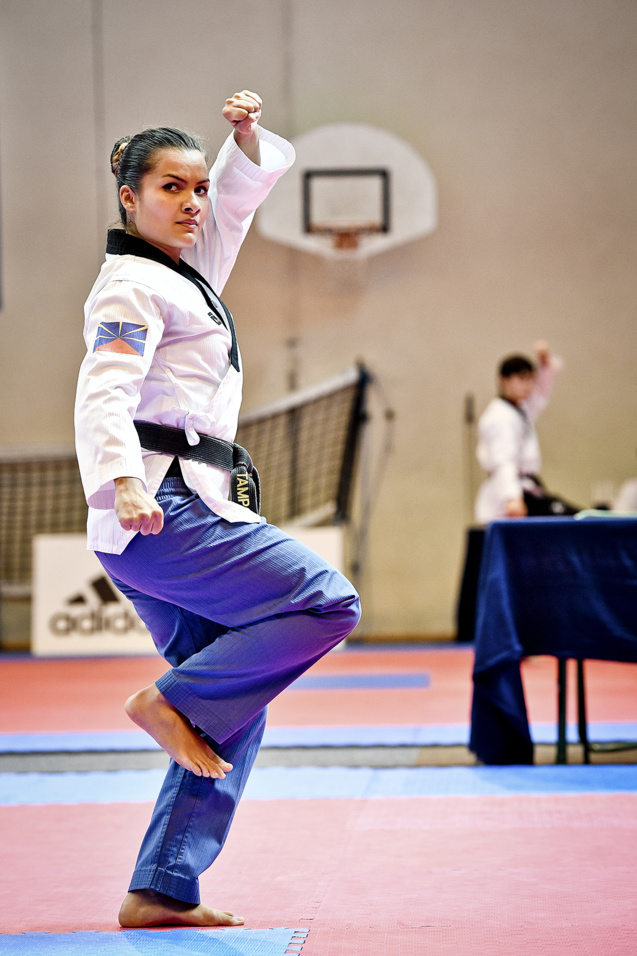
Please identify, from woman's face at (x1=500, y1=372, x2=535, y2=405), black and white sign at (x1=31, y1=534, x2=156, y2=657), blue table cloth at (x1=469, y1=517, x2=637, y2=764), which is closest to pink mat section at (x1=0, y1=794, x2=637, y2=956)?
blue table cloth at (x1=469, y1=517, x2=637, y2=764)

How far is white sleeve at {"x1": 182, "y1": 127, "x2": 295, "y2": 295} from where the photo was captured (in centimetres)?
204

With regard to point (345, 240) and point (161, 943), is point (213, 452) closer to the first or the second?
point (161, 943)

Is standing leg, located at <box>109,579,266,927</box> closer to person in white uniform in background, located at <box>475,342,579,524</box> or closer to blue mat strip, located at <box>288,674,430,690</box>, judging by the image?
blue mat strip, located at <box>288,674,430,690</box>

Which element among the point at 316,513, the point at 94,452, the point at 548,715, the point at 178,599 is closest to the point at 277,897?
the point at 178,599

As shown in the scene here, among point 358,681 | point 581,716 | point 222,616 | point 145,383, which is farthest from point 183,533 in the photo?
point 358,681

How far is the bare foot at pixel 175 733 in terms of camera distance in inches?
68.1

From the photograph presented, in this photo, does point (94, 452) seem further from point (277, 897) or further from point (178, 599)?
point (277, 897)

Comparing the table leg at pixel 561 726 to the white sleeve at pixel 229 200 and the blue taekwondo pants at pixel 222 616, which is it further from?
the white sleeve at pixel 229 200

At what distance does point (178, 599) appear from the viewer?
179 cm

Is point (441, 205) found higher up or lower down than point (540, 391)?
higher up

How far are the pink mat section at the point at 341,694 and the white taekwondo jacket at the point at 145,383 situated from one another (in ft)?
8.44

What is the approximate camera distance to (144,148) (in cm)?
188

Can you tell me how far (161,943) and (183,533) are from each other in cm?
66

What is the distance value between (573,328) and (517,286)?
53 cm
